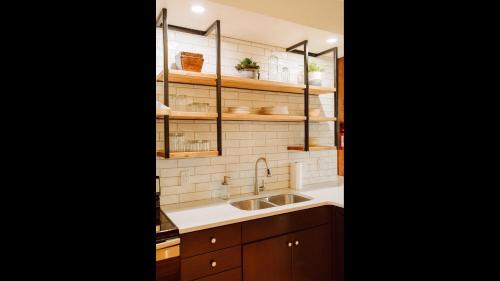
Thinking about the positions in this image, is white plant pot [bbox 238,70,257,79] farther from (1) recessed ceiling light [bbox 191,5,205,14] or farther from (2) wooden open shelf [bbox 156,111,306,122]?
(1) recessed ceiling light [bbox 191,5,205,14]

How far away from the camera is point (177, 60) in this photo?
80.0 inches

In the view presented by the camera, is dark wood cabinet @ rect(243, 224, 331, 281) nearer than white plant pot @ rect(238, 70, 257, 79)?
Yes

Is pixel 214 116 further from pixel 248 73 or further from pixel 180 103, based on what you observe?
pixel 248 73

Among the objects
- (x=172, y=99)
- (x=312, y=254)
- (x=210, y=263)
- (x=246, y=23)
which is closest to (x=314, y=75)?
(x=246, y=23)

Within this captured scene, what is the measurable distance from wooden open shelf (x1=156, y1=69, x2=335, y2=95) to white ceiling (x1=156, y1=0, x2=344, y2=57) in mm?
427

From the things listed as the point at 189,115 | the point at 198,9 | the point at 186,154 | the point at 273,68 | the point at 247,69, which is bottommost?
the point at 186,154

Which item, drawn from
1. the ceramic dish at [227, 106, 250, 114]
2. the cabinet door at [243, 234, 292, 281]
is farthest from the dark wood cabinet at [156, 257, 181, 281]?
the ceramic dish at [227, 106, 250, 114]

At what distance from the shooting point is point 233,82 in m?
2.23

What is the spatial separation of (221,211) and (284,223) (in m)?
0.48

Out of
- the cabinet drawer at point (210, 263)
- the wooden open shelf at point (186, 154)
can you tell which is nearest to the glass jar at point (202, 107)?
the wooden open shelf at point (186, 154)

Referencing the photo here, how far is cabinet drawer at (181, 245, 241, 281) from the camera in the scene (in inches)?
63.6

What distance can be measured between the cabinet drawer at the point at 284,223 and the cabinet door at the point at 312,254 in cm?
6
